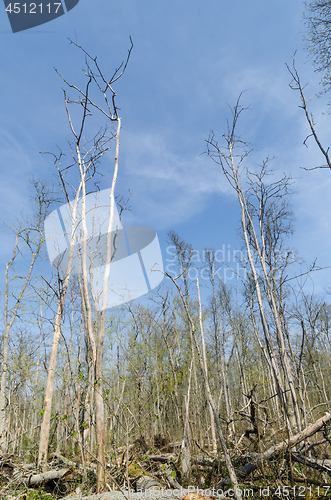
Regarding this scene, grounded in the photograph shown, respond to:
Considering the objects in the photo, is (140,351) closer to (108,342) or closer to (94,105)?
(108,342)

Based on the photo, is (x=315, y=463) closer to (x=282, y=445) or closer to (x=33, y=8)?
(x=282, y=445)

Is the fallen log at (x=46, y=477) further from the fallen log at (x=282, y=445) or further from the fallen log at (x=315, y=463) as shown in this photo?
the fallen log at (x=315, y=463)

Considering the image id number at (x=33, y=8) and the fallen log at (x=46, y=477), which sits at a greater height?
the image id number at (x=33, y=8)

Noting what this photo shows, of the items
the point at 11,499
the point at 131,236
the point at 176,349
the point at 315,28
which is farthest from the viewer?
the point at 176,349

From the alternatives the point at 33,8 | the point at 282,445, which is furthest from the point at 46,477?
the point at 33,8

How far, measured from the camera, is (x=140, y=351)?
14789 mm

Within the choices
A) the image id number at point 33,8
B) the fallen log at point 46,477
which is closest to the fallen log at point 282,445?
the fallen log at point 46,477

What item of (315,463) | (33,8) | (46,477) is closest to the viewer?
(315,463)

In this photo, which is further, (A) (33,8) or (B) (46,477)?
(A) (33,8)

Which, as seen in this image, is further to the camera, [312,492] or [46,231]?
[46,231]

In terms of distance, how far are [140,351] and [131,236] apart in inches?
267

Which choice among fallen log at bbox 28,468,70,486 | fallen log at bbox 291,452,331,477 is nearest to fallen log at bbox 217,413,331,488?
fallen log at bbox 291,452,331,477

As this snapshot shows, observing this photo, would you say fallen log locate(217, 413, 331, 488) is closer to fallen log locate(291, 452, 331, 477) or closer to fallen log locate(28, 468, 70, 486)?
fallen log locate(291, 452, 331, 477)

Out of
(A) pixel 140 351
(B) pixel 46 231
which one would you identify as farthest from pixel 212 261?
(B) pixel 46 231
